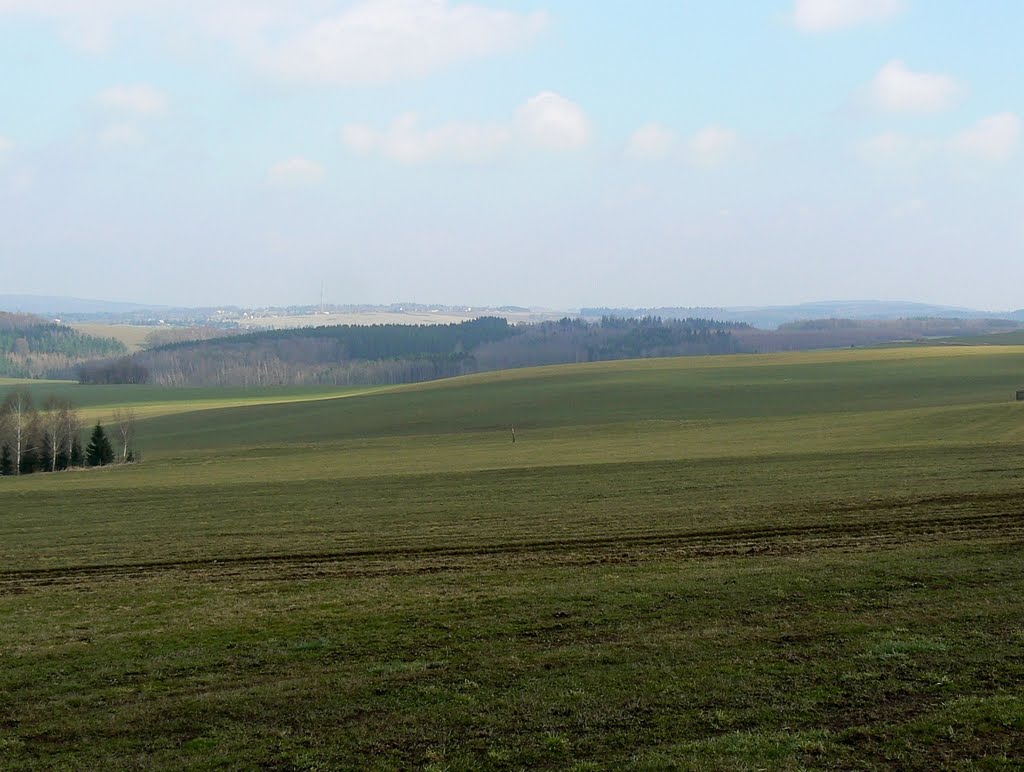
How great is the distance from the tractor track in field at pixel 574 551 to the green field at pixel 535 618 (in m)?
0.12

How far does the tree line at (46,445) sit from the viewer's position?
60.2m

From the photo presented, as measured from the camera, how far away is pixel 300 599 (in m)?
16.5

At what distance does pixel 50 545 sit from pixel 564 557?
1423cm

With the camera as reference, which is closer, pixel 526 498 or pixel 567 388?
pixel 526 498

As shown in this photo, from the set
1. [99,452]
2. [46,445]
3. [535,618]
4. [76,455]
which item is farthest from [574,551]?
[46,445]

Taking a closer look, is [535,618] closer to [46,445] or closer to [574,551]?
[574,551]

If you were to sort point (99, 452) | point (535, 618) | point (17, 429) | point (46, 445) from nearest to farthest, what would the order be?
1. point (535, 618)
2. point (17, 429)
3. point (99, 452)
4. point (46, 445)

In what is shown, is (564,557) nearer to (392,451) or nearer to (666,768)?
(666,768)

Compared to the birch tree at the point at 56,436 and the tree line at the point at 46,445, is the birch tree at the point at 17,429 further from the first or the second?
the birch tree at the point at 56,436

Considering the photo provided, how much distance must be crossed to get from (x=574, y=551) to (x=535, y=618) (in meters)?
6.04

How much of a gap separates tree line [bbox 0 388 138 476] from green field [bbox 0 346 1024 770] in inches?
1032

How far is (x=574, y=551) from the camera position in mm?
19922

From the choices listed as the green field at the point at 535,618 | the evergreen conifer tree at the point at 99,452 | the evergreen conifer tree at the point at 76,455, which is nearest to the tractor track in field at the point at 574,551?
the green field at the point at 535,618

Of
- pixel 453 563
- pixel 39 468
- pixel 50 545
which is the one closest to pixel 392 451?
pixel 39 468
